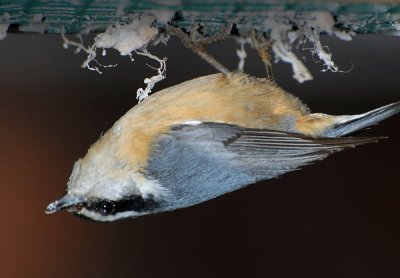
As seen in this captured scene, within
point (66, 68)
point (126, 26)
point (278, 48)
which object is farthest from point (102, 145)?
point (66, 68)

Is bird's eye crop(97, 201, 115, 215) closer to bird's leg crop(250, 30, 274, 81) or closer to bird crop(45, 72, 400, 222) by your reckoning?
bird crop(45, 72, 400, 222)

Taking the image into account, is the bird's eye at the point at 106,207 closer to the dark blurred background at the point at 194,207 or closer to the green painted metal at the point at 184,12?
the green painted metal at the point at 184,12

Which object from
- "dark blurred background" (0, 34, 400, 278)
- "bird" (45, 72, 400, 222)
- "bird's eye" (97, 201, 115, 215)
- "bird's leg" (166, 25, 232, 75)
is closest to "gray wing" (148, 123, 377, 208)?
"bird" (45, 72, 400, 222)

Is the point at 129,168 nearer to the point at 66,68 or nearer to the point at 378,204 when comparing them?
the point at 66,68

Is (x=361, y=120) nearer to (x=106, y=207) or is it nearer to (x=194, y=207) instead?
(x=106, y=207)

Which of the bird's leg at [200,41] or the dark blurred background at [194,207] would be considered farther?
the dark blurred background at [194,207]

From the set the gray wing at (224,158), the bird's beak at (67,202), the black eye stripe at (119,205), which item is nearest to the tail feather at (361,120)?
the gray wing at (224,158)
